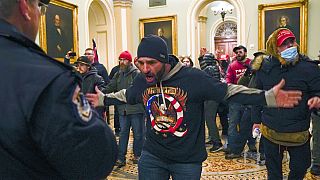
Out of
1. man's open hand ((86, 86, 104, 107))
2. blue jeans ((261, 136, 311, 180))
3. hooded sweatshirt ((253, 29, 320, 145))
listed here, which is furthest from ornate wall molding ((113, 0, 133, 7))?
blue jeans ((261, 136, 311, 180))

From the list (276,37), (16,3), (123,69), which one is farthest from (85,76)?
(16,3)

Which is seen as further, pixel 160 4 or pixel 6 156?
pixel 160 4

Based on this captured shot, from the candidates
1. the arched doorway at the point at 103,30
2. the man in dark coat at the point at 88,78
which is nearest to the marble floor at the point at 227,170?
the man in dark coat at the point at 88,78

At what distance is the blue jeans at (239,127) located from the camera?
531cm

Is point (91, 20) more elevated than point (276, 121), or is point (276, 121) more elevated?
point (91, 20)

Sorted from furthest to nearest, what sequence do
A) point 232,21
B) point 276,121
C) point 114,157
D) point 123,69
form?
point 232,21
point 123,69
point 276,121
point 114,157

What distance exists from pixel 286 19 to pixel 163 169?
9.92 metres

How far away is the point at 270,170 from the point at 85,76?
2801mm

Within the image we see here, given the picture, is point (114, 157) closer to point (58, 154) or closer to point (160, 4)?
point (58, 154)

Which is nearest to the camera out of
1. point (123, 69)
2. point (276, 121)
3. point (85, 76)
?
point (276, 121)

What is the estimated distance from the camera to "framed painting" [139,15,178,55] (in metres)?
12.6

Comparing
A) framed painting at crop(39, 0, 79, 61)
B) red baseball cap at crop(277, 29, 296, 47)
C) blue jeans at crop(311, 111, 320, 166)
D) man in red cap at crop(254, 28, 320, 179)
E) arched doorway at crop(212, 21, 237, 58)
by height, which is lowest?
blue jeans at crop(311, 111, 320, 166)

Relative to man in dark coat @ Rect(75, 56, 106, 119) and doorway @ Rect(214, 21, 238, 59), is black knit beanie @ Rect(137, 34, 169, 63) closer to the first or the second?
man in dark coat @ Rect(75, 56, 106, 119)

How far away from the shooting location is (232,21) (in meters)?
20.1
